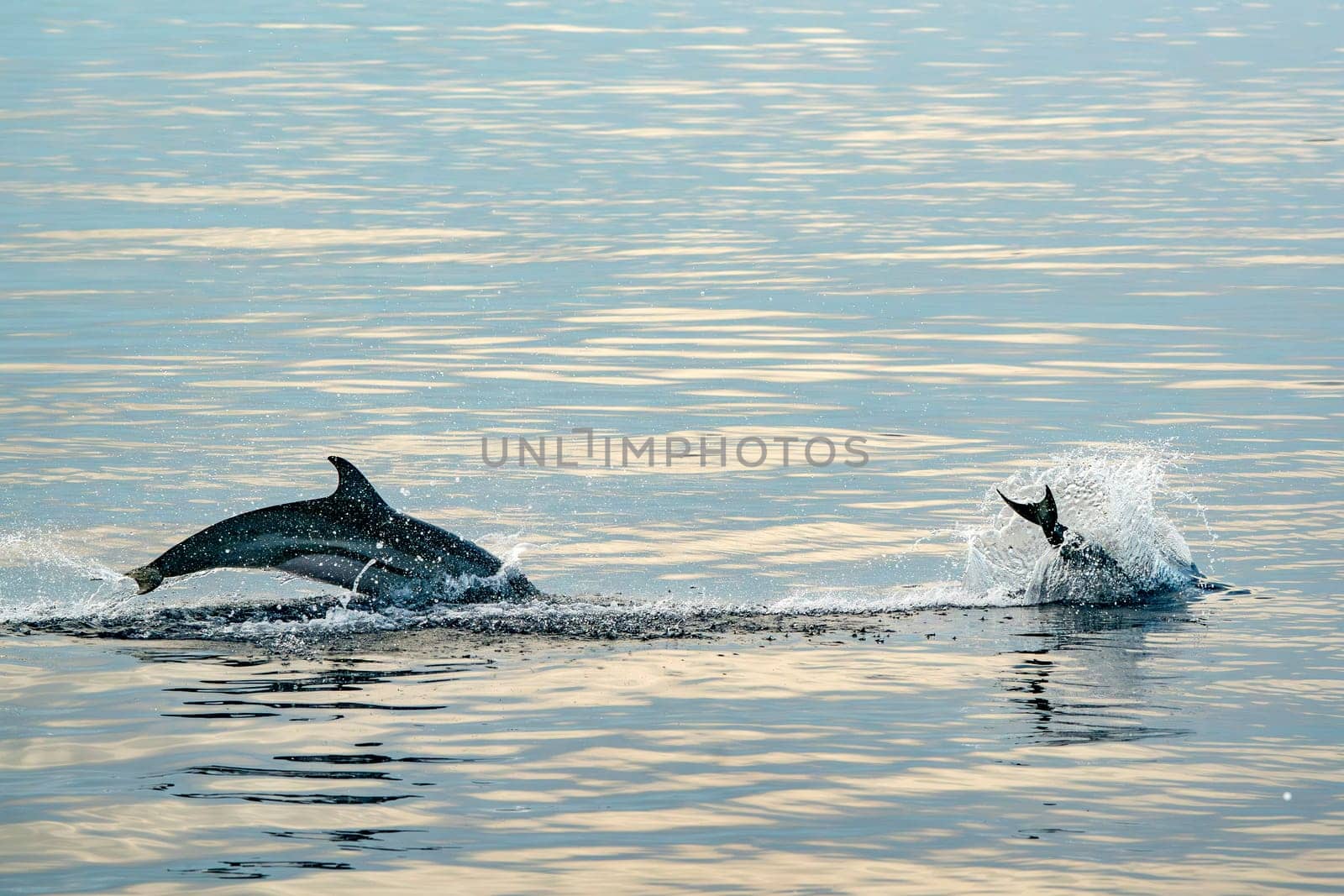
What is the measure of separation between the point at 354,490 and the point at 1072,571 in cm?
583

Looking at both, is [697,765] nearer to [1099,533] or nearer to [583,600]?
[583,600]

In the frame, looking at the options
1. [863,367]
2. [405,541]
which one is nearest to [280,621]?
[405,541]

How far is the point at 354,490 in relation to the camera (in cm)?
1695

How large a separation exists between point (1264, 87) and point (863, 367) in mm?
37668

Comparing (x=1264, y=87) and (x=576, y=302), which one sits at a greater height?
(x=1264, y=87)

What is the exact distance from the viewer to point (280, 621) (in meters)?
16.6

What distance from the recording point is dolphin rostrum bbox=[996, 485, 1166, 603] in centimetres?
1777

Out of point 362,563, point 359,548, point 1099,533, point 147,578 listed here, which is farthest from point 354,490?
point 1099,533

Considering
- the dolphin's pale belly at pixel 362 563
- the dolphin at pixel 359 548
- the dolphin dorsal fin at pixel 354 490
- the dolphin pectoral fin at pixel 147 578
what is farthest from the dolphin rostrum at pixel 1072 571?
the dolphin pectoral fin at pixel 147 578

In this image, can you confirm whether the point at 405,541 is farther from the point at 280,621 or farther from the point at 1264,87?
the point at 1264,87

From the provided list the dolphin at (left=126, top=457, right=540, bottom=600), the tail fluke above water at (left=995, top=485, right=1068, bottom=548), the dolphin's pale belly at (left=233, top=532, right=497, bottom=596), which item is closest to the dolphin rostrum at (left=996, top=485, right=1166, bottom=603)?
the tail fluke above water at (left=995, top=485, right=1068, bottom=548)

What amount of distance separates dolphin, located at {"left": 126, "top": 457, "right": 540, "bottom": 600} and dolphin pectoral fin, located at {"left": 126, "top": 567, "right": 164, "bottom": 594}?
65 cm

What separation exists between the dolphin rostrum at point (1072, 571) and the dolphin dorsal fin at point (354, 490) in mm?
4992

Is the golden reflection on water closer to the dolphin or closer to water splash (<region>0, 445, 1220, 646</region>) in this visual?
water splash (<region>0, 445, 1220, 646</region>)
